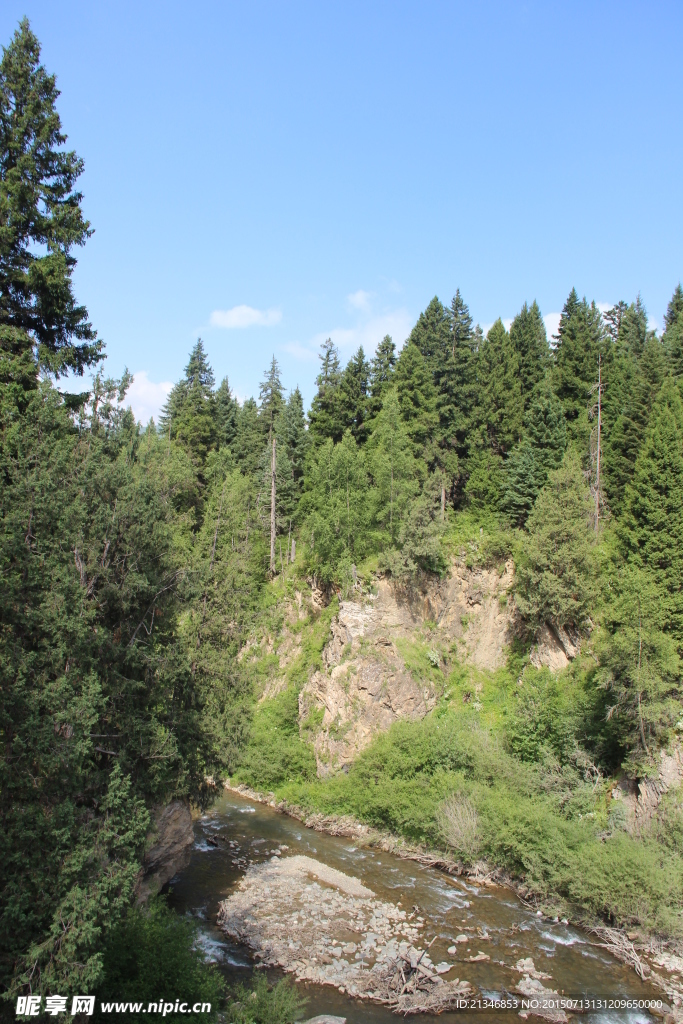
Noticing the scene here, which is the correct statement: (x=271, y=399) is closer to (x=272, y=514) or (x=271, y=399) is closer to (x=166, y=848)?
(x=272, y=514)

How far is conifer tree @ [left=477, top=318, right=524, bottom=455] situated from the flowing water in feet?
81.1

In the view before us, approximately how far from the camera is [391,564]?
110 ft

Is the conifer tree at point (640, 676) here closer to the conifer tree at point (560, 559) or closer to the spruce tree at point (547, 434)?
the conifer tree at point (560, 559)

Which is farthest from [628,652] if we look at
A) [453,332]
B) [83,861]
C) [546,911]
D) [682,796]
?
[453,332]

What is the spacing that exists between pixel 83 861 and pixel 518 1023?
1133 centimetres

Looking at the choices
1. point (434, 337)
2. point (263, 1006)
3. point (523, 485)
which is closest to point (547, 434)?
point (523, 485)

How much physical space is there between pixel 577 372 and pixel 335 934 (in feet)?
126

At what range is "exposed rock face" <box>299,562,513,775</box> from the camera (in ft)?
101

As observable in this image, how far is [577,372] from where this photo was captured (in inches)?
1748

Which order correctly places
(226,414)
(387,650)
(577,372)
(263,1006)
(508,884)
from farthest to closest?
(226,414) < (577,372) < (387,650) < (508,884) < (263,1006)

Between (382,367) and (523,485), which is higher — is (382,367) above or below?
above

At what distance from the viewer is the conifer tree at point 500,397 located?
39531 millimetres

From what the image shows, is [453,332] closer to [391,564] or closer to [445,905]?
[391,564]

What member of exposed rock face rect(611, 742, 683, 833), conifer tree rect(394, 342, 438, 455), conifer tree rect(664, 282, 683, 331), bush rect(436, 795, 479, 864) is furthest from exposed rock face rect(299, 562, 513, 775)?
conifer tree rect(664, 282, 683, 331)
